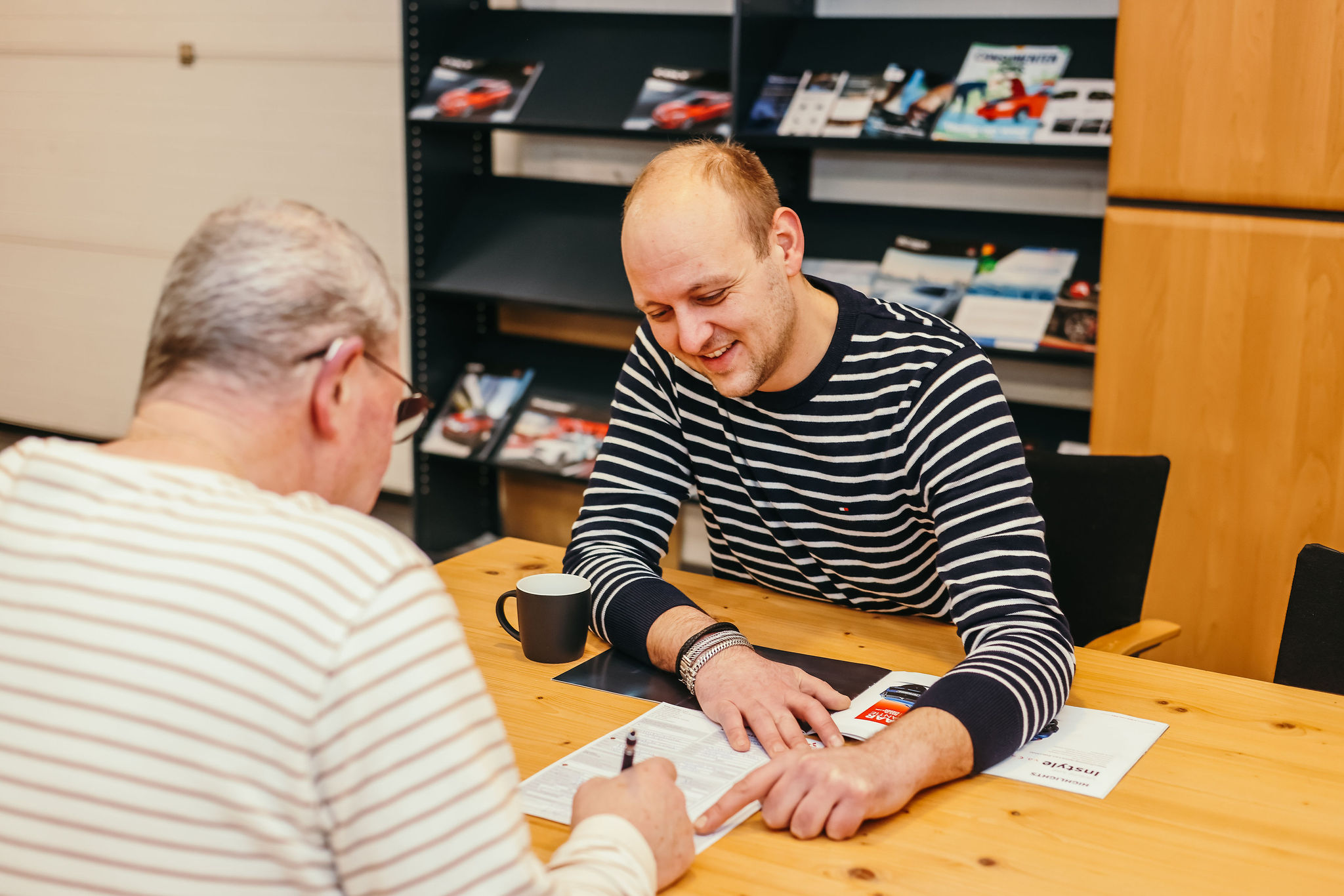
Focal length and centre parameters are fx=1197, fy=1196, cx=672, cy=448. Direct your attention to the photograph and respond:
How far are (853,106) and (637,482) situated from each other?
5.79ft

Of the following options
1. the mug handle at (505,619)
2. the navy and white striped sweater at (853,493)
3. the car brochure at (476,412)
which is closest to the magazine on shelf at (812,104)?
the car brochure at (476,412)

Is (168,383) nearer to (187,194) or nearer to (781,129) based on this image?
(781,129)

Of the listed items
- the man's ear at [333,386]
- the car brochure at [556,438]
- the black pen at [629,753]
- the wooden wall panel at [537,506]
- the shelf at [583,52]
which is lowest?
the wooden wall panel at [537,506]

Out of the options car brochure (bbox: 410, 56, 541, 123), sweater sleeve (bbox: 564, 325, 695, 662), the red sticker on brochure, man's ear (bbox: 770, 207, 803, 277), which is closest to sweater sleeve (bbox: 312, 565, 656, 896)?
the red sticker on brochure

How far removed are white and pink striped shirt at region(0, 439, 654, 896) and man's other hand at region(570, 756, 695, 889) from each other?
7.8 inches

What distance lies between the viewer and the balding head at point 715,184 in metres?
1.53

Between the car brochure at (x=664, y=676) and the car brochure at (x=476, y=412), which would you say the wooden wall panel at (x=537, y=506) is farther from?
the car brochure at (x=664, y=676)

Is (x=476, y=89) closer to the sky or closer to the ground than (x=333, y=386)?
closer to the sky

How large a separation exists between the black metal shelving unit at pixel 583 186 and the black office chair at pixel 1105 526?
102 centimetres

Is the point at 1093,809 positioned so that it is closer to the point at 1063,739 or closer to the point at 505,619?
the point at 1063,739

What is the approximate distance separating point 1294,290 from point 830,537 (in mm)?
1201

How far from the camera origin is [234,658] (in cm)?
69

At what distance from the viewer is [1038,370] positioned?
10.9ft

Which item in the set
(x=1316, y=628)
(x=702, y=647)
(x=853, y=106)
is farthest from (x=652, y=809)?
(x=853, y=106)
